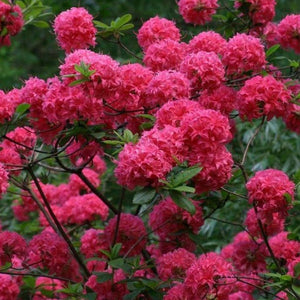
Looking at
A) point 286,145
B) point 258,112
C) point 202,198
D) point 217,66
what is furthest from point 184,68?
point 286,145

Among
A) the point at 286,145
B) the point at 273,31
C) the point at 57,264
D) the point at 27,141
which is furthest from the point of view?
the point at 286,145

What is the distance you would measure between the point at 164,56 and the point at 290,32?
0.66 meters

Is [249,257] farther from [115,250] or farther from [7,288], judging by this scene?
[7,288]

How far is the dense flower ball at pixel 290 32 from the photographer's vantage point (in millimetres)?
2896

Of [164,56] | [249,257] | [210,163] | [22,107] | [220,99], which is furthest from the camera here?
[249,257]

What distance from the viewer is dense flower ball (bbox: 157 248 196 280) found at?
2.43 meters

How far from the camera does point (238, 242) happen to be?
9.65 ft

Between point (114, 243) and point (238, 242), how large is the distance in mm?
624

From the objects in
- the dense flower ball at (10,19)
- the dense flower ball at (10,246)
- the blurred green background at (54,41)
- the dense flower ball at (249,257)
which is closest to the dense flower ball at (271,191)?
the dense flower ball at (249,257)

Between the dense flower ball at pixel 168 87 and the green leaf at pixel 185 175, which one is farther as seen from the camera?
the dense flower ball at pixel 168 87

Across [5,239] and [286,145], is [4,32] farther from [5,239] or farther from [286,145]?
[286,145]

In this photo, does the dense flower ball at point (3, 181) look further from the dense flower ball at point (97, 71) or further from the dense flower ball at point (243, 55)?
the dense flower ball at point (243, 55)

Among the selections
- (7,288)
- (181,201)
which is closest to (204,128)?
(181,201)

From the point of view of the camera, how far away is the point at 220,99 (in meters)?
2.36
